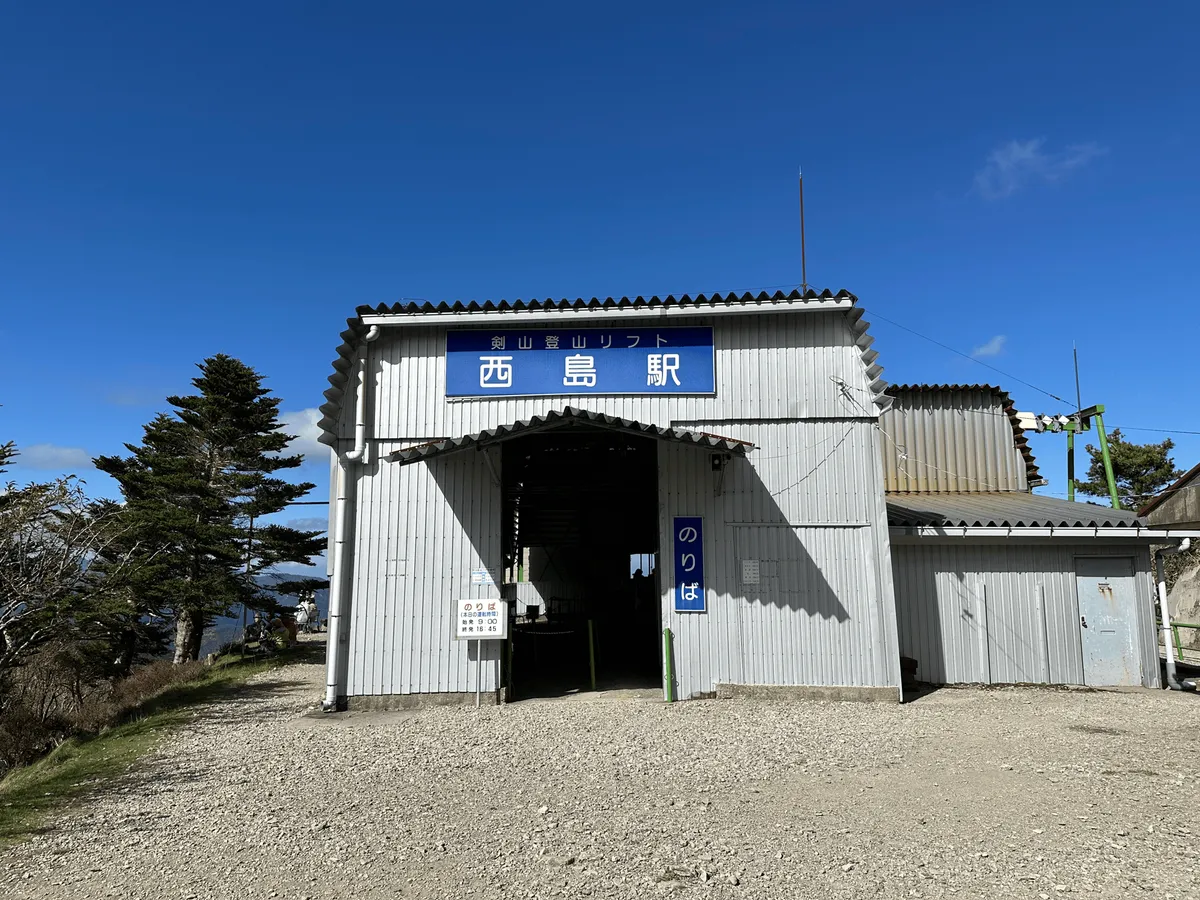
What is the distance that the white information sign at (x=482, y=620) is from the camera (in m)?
8.38

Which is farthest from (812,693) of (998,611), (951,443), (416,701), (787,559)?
(951,443)

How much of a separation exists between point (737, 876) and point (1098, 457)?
1216 inches

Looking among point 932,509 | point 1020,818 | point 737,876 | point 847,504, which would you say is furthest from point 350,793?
point 932,509

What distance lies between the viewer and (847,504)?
345 inches

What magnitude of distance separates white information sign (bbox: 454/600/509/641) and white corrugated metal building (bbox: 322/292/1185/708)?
156mm

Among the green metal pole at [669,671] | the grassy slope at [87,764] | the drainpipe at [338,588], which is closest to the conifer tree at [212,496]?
the grassy slope at [87,764]

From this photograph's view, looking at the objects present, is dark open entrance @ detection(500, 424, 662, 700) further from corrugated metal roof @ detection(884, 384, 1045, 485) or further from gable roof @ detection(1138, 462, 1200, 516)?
gable roof @ detection(1138, 462, 1200, 516)

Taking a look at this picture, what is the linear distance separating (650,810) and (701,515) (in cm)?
446

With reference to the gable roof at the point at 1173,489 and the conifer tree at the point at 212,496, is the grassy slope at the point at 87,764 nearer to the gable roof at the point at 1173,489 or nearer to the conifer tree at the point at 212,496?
the conifer tree at the point at 212,496

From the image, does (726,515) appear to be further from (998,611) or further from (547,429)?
(998,611)

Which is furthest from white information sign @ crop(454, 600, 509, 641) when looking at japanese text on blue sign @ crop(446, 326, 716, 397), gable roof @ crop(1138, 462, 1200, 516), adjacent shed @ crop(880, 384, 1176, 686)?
gable roof @ crop(1138, 462, 1200, 516)

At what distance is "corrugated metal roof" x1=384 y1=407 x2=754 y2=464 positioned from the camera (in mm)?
7652

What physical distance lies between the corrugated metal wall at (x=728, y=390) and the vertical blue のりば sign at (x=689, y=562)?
1.41 m

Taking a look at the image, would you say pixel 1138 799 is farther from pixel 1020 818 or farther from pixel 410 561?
pixel 410 561
